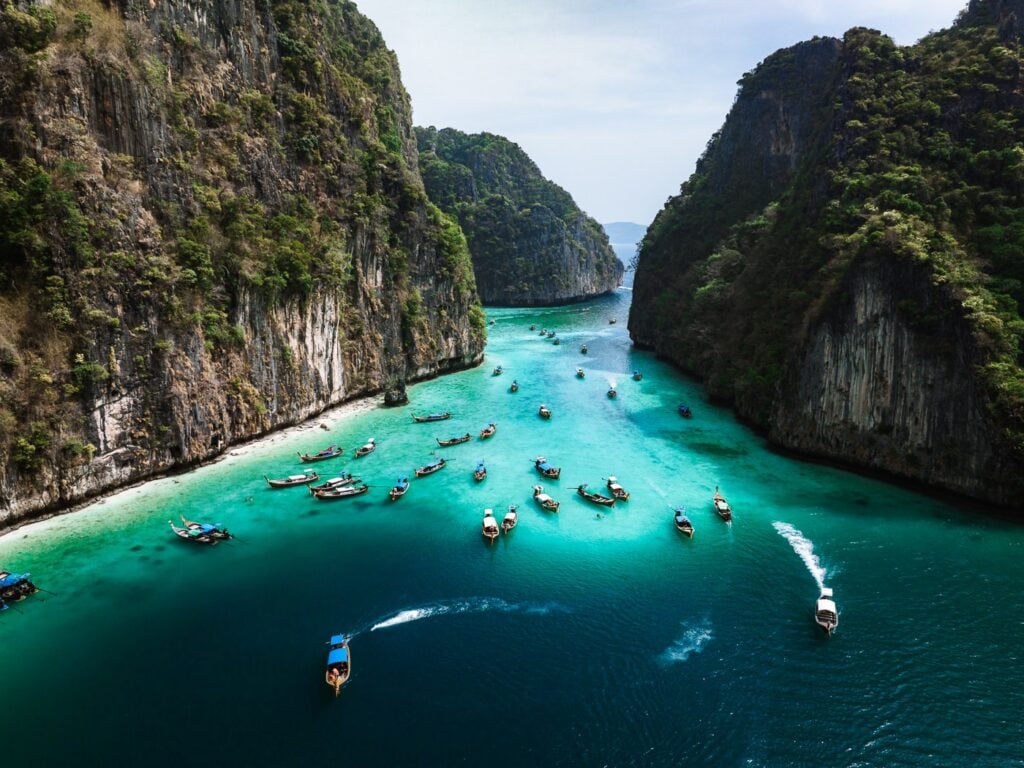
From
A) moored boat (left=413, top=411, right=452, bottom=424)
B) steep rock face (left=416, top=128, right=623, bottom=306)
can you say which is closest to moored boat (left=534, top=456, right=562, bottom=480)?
moored boat (left=413, top=411, right=452, bottom=424)

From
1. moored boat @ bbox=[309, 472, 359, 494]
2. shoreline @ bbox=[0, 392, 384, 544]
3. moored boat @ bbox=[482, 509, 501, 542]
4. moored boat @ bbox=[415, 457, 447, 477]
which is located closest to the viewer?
shoreline @ bbox=[0, 392, 384, 544]

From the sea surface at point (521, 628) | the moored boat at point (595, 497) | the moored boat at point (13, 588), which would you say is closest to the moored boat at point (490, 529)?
the sea surface at point (521, 628)

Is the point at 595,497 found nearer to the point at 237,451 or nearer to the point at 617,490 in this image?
the point at 617,490

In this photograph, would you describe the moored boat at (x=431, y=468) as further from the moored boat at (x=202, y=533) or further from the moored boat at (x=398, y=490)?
the moored boat at (x=202, y=533)

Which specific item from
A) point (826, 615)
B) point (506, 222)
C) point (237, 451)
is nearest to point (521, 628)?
point (826, 615)

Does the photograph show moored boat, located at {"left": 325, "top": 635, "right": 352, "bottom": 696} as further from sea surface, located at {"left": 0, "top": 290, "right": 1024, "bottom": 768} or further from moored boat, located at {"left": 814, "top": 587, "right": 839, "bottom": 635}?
moored boat, located at {"left": 814, "top": 587, "right": 839, "bottom": 635}

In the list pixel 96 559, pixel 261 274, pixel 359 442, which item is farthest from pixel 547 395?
pixel 96 559
